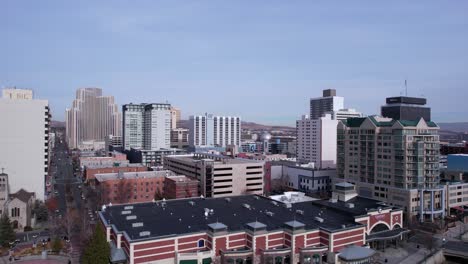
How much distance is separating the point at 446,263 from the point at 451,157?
140 ft

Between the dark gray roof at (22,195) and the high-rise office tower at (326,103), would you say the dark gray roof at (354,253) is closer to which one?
the dark gray roof at (22,195)

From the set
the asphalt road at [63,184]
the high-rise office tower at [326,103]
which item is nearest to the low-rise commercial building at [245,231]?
the asphalt road at [63,184]

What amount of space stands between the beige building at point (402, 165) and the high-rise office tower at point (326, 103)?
98081mm

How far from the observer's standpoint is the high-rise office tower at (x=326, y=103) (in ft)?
544

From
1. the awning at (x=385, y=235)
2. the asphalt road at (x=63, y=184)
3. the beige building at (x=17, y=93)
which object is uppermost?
the beige building at (x=17, y=93)

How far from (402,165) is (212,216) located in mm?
35286

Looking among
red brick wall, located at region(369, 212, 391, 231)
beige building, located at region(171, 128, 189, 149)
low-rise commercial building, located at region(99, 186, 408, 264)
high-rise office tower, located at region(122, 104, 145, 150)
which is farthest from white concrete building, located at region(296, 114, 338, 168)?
beige building, located at region(171, 128, 189, 149)

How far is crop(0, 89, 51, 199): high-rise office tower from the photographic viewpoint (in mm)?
62719

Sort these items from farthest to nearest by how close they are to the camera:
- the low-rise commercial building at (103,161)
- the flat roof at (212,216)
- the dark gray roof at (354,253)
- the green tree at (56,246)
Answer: the low-rise commercial building at (103,161) → the green tree at (56,246) → the flat roof at (212,216) → the dark gray roof at (354,253)

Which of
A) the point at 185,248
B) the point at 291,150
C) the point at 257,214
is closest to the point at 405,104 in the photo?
the point at 257,214

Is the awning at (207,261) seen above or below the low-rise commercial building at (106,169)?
below

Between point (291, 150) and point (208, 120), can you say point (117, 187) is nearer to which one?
point (208, 120)

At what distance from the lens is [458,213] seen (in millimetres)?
60531

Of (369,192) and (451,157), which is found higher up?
(451,157)
